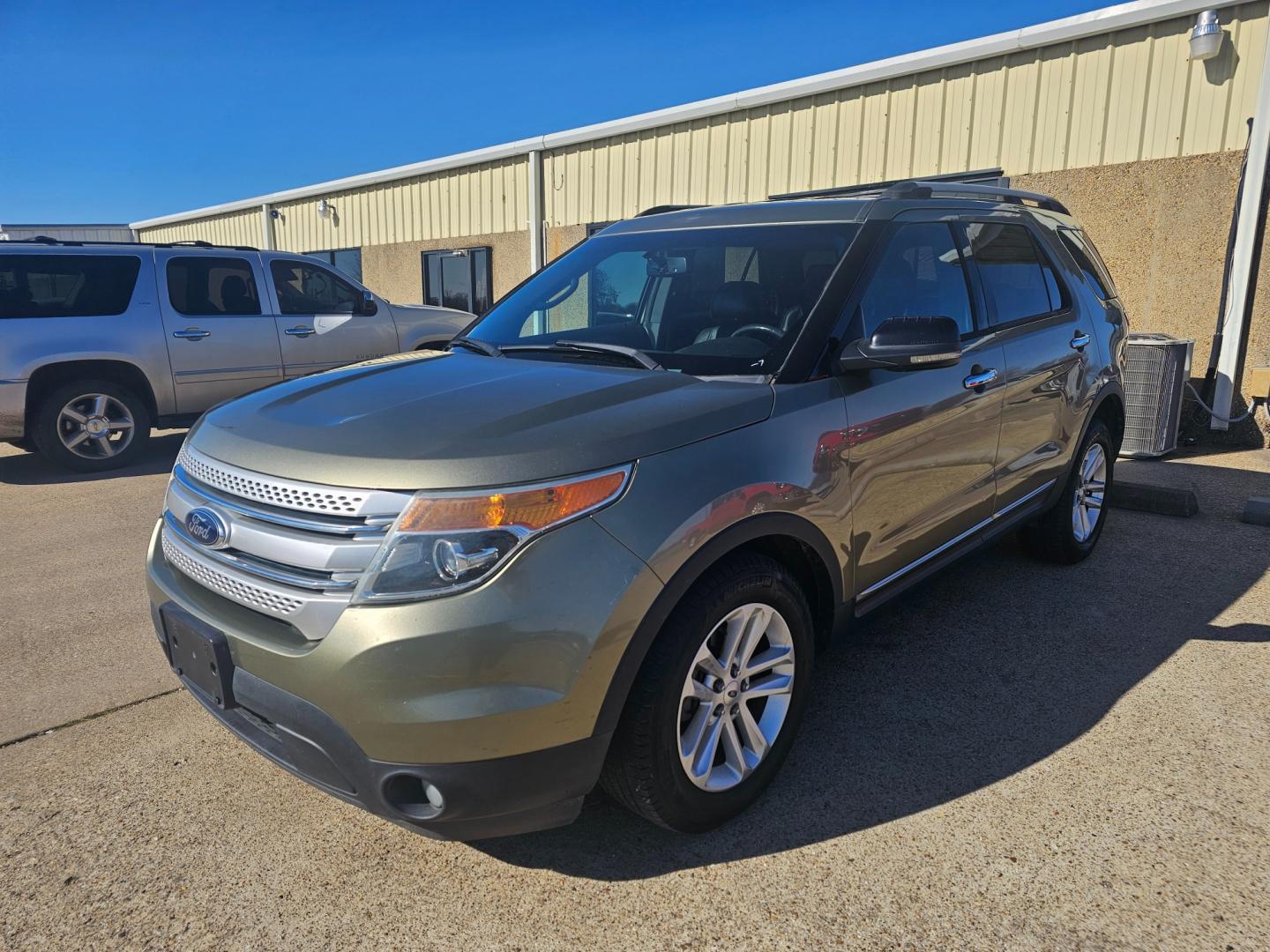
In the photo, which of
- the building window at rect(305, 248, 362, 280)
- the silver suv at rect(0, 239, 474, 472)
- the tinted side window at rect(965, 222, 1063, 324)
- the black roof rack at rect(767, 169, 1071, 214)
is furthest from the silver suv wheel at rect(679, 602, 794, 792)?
the building window at rect(305, 248, 362, 280)

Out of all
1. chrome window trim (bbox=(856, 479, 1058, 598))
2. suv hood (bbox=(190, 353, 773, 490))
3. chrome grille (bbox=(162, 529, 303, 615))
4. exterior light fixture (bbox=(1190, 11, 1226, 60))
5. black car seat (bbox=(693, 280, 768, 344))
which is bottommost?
chrome window trim (bbox=(856, 479, 1058, 598))

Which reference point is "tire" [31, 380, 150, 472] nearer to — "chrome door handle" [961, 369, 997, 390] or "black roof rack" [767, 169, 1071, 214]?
"black roof rack" [767, 169, 1071, 214]

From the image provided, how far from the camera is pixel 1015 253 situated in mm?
4023

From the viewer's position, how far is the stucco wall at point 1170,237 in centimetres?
762

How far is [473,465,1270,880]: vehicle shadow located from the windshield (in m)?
1.16

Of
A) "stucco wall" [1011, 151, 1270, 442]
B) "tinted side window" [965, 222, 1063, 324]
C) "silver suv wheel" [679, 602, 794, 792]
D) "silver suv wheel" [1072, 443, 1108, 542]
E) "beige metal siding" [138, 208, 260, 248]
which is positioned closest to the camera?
"silver suv wheel" [679, 602, 794, 792]

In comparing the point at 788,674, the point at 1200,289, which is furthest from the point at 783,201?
the point at 1200,289

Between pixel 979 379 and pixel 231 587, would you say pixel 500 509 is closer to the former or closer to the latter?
pixel 231 587

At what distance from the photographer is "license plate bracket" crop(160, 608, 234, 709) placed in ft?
7.11

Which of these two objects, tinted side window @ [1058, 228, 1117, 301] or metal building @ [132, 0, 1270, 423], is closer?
tinted side window @ [1058, 228, 1117, 301]

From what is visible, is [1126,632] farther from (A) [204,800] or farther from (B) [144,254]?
(B) [144,254]

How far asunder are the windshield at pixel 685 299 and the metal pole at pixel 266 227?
18.1 meters

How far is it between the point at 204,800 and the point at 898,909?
2031mm

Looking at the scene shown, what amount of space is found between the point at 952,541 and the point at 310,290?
7.22 metres
